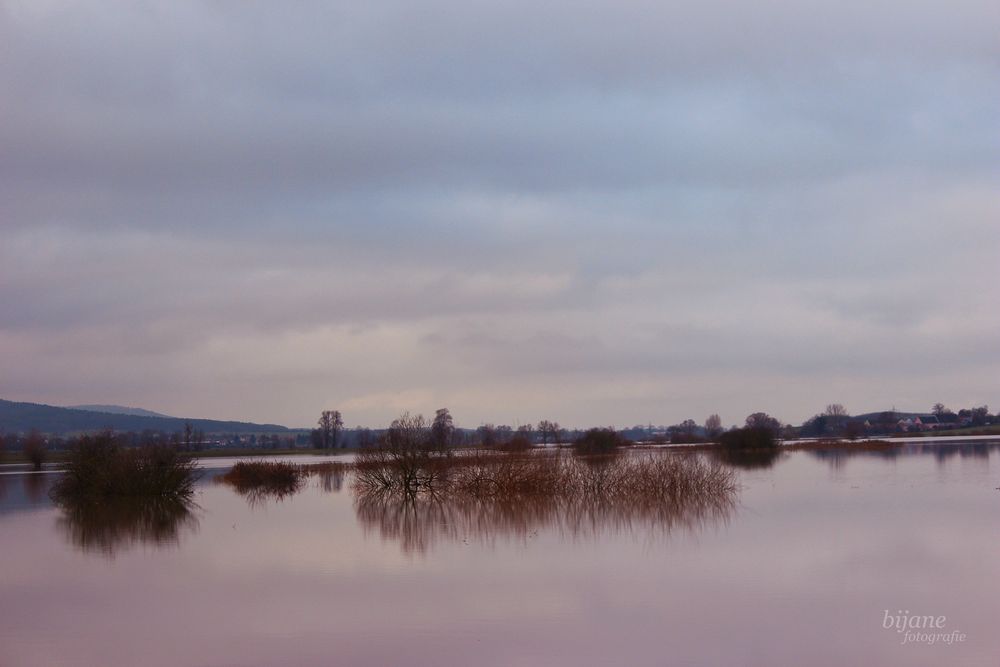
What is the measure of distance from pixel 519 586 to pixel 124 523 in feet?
47.6

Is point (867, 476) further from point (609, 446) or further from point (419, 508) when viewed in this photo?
point (609, 446)

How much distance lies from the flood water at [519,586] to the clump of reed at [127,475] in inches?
291

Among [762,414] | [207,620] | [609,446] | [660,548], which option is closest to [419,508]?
[660,548]

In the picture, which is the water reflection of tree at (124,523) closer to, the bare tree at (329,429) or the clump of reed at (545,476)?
the clump of reed at (545,476)

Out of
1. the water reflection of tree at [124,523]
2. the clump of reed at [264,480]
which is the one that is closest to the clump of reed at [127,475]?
the water reflection of tree at [124,523]

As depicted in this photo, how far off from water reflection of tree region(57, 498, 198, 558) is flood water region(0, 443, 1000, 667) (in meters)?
0.14

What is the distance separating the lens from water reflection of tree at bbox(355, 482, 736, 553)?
19000 mm

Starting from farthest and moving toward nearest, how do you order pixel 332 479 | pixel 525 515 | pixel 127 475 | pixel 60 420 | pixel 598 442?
pixel 60 420 → pixel 598 442 → pixel 332 479 → pixel 127 475 → pixel 525 515

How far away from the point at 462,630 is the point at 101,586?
668 centimetres

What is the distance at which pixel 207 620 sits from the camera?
37.7 feet

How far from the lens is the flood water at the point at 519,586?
969 centimetres

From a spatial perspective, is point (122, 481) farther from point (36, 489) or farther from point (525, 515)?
point (525, 515)

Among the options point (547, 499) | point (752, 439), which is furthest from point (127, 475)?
point (752, 439)

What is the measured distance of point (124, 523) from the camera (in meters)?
23.7
